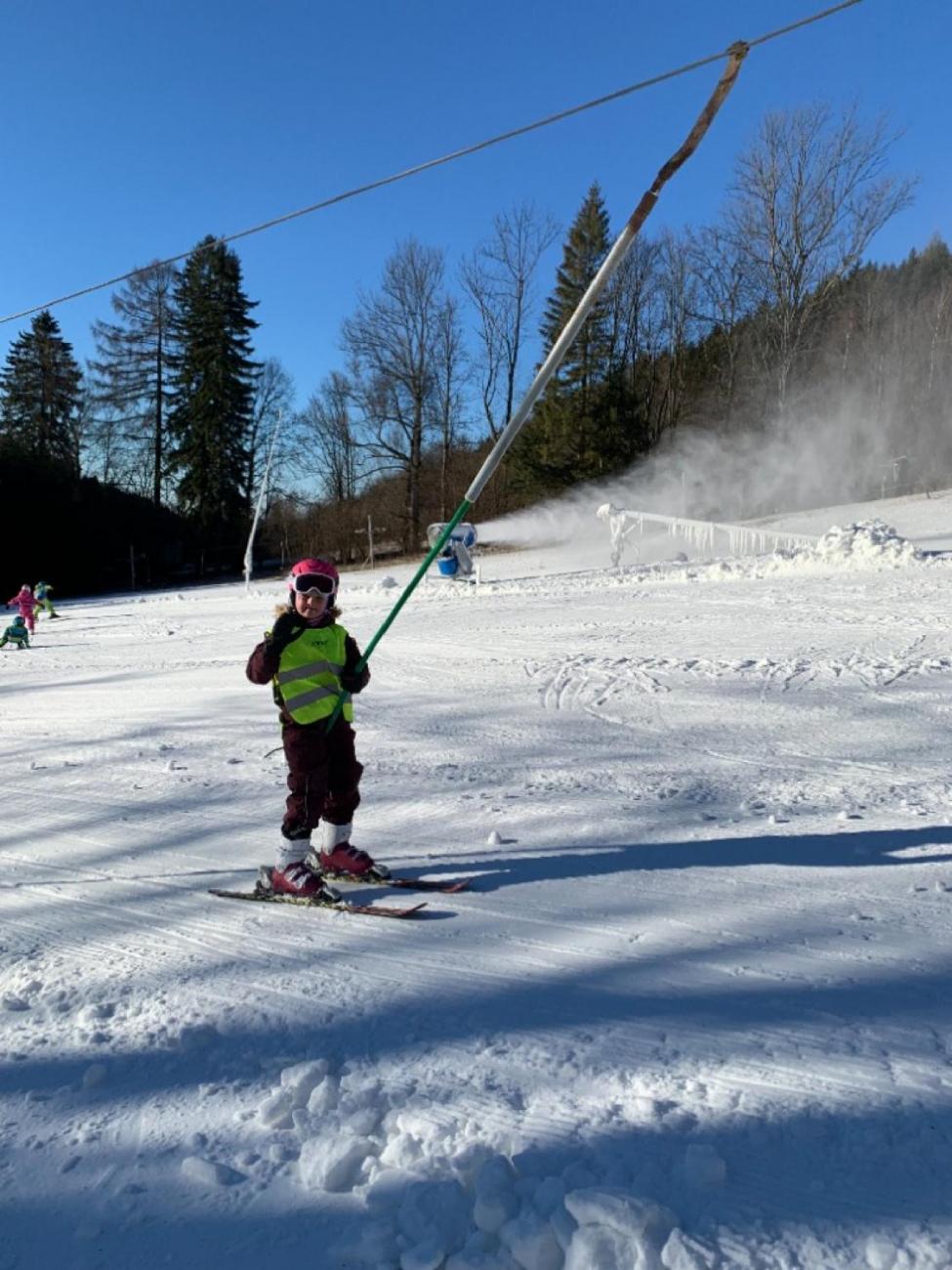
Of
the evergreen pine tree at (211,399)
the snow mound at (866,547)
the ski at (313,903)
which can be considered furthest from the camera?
the evergreen pine tree at (211,399)

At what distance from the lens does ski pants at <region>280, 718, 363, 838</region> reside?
3605mm

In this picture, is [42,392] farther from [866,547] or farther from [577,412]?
[866,547]

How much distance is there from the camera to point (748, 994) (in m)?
2.58

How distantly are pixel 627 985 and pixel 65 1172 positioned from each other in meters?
1.68

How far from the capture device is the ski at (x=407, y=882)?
354cm

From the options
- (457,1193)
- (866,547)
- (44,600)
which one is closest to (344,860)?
(457,1193)

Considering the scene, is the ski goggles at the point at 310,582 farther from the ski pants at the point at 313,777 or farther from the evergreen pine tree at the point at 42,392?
the evergreen pine tree at the point at 42,392

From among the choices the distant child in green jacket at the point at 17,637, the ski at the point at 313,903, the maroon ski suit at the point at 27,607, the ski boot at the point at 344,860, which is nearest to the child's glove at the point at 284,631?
the ski boot at the point at 344,860

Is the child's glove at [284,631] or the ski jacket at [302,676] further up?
the child's glove at [284,631]

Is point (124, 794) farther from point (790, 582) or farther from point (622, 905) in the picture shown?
point (790, 582)

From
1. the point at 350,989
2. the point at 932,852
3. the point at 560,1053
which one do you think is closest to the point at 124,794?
the point at 350,989

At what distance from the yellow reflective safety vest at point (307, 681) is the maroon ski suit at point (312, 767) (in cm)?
4

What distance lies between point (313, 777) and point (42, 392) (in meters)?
42.3

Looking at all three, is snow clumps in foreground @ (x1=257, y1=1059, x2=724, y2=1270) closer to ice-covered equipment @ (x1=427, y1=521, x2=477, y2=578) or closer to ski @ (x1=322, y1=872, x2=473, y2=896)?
ski @ (x1=322, y1=872, x2=473, y2=896)
